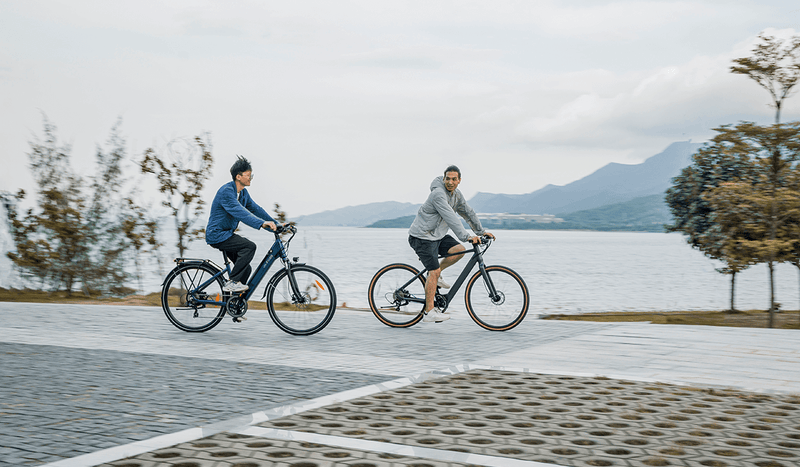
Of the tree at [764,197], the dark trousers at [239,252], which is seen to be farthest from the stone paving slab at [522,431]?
the tree at [764,197]

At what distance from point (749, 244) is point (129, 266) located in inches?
438

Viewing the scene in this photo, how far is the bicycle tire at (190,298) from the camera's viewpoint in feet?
28.5

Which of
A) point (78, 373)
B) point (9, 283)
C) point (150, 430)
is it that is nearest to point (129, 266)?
point (9, 283)

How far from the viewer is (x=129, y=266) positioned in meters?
14.7

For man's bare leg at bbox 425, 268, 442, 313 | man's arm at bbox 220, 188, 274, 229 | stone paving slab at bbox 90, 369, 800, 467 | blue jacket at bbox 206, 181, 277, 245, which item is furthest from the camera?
man's bare leg at bbox 425, 268, 442, 313

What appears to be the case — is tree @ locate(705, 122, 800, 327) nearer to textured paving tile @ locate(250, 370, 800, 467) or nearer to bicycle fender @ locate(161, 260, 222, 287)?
textured paving tile @ locate(250, 370, 800, 467)

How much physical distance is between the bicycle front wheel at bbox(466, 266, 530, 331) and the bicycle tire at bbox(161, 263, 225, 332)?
9.85 feet

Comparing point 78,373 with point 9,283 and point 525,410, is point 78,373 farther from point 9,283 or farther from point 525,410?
point 9,283

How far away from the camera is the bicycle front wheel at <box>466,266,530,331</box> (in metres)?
8.67

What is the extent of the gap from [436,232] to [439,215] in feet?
0.68

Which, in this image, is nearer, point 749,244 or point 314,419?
point 314,419

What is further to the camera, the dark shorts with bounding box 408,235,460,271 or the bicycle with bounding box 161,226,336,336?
the dark shorts with bounding box 408,235,460,271

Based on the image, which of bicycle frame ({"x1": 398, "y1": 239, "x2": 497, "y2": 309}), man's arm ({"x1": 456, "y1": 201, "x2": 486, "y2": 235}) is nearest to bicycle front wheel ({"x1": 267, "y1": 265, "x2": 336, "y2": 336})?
bicycle frame ({"x1": 398, "y1": 239, "x2": 497, "y2": 309})

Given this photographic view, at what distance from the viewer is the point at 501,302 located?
8.69 metres
